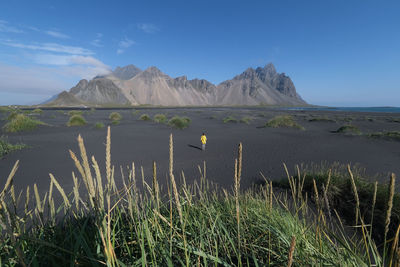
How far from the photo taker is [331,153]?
9516 millimetres

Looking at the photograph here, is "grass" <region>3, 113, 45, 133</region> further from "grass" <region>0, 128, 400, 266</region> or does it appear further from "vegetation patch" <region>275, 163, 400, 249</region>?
"vegetation patch" <region>275, 163, 400, 249</region>

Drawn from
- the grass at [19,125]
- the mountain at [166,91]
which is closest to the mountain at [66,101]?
the mountain at [166,91]

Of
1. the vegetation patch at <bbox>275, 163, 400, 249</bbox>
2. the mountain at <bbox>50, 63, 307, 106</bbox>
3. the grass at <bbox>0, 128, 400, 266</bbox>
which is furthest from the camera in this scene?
the mountain at <bbox>50, 63, 307, 106</bbox>

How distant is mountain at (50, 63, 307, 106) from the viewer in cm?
12338

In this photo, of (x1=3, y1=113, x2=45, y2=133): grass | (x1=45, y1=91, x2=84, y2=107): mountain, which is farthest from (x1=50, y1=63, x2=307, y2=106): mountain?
(x1=3, y1=113, x2=45, y2=133): grass

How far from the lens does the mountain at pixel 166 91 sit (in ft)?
405

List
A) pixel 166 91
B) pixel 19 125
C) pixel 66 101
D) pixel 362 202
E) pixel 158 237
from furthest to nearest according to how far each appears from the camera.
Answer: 1. pixel 166 91
2. pixel 66 101
3. pixel 19 125
4. pixel 362 202
5. pixel 158 237

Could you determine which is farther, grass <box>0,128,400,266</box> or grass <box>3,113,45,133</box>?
grass <box>3,113,45,133</box>

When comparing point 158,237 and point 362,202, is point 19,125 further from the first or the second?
point 362,202

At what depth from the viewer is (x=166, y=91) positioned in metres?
146

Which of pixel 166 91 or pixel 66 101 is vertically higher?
pixel 166 91

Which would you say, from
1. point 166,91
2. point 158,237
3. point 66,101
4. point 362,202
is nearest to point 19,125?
point 158,237

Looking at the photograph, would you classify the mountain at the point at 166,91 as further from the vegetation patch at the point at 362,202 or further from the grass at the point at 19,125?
the vegetation patch at the point at 362,202

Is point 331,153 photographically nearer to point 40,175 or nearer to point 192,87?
point 40,175
